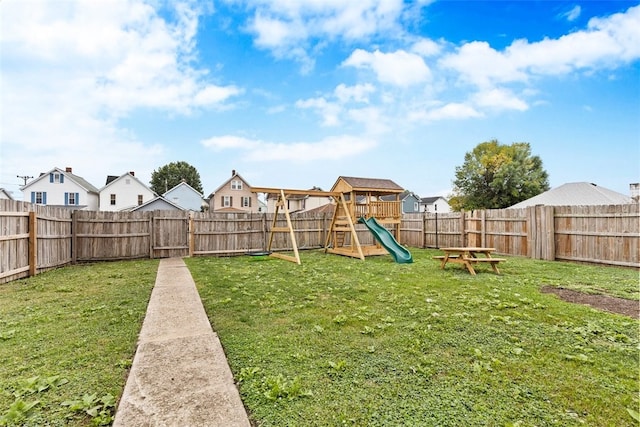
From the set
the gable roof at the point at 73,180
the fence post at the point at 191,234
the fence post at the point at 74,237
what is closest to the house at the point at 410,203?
the fence post at the point at 191,234

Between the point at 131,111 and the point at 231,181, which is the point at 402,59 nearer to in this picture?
the point at 131,111

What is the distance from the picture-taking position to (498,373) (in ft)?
7.90

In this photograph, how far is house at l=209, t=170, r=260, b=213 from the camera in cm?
3381

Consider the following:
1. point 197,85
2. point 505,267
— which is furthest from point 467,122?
point 197,85

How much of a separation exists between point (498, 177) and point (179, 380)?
33878 millimetres

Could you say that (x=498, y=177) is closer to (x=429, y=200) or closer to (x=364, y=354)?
(x=429, y=200)

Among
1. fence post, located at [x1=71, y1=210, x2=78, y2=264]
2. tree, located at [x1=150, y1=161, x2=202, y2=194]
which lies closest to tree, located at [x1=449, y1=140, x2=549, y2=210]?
fence post, located at [x1=71, y1=210, x2=78, y2=264]

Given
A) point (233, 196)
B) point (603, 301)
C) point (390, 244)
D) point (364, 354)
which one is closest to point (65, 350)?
point (364, 354)

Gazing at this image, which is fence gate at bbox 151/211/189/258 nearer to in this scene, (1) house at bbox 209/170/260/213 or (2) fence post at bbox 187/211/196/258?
(2) fence post at bbox 187/211/196/258

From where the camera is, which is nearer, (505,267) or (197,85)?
(505,267)

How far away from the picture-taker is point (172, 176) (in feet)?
154

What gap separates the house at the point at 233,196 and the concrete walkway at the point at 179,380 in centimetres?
3103

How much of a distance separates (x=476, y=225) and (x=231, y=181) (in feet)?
90.1

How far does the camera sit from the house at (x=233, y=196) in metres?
33.8
